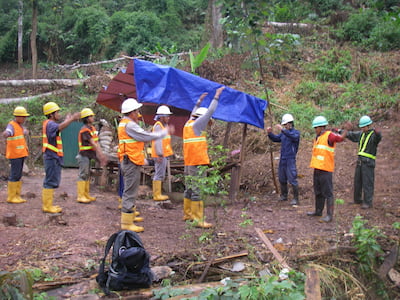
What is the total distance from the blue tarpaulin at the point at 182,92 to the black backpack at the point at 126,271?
3247 mm

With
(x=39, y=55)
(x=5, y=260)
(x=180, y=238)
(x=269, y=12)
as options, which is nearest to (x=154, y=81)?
(x=269, y=12)

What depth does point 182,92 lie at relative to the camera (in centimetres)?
734

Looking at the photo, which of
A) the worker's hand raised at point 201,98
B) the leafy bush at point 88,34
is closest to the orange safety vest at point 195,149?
the worker's hand raised at point 201,98

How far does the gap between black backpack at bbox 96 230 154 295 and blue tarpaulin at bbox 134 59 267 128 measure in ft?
10.7

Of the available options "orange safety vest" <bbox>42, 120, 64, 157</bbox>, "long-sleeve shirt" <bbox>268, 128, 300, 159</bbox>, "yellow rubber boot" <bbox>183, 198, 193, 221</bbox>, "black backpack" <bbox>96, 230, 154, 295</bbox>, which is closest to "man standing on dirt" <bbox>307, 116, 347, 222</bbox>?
"long-sleeve shirt" <bbox>268, 128, 300, 159</bbox>

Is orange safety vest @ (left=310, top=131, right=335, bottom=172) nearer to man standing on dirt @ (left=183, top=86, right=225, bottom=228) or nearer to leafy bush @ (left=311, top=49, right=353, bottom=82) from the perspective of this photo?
man standing on dirt @ (left=183, top=86, right=225, bottom=228)

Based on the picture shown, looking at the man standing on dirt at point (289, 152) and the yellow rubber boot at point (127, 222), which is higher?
the man standing on dirt at point (289, 152)

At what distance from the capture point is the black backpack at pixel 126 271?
14.1ft

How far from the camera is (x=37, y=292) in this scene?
4.17 meters

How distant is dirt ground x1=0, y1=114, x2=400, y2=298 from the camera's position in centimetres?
503

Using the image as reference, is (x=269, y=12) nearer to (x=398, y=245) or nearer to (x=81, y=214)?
(x=398, y=245)

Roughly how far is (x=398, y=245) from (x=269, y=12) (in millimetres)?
4309

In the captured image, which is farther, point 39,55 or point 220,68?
point 39,55

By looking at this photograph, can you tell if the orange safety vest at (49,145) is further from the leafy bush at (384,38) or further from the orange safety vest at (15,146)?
the leafy bush at (384,38)
